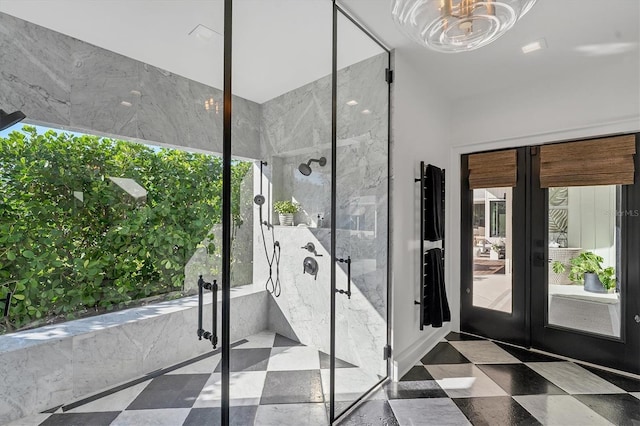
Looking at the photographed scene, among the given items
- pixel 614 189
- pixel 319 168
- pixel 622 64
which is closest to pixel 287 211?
pixel 319 168

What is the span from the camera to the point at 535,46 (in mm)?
2482

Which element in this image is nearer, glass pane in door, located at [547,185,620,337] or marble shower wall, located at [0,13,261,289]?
marble shower wall, located at [0,13,261,289]

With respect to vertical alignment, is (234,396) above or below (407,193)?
below

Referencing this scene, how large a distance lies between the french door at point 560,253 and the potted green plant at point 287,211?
87.4 inches

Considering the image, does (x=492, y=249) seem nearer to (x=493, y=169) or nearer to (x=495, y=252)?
(x=495, y=252)

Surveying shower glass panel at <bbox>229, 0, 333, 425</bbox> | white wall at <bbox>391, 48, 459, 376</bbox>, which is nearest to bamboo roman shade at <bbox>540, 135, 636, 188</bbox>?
white wall at <bbox>391, 48, 459, 376</bbox>

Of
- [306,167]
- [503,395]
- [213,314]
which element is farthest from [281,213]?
[503,395]

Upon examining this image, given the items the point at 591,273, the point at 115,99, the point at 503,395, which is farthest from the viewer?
the point at 591,273

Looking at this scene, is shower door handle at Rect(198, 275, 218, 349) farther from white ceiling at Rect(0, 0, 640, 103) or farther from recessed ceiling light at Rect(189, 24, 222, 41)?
recessed ceiling light at Rect(189, 24, 222, 41)

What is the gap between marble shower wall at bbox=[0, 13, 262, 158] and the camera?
1.87 meters

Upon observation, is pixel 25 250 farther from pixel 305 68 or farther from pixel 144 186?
pixel 305 68

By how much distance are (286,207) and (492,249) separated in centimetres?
247

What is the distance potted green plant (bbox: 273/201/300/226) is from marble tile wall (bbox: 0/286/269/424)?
0.62 metres

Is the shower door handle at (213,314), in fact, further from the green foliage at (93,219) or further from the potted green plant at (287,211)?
the potted green plant at (287,211)
